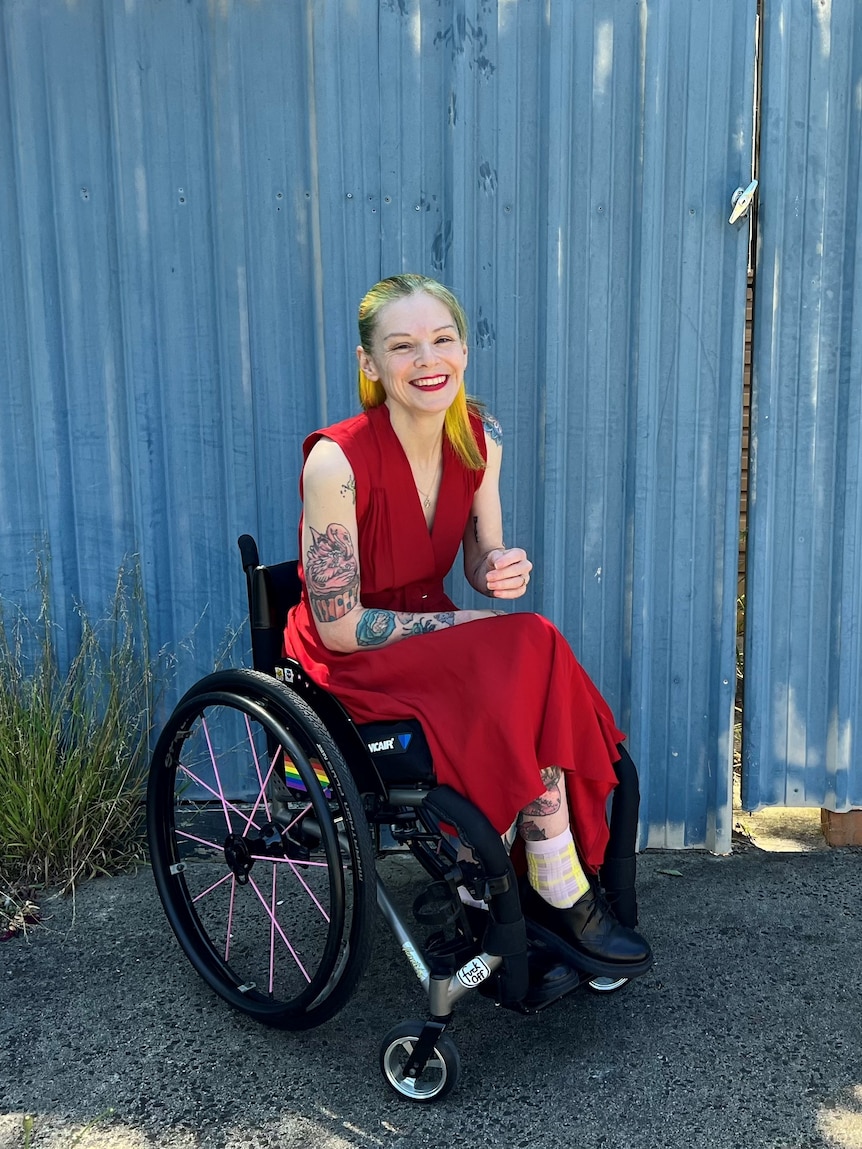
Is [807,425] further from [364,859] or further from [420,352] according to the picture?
[364,859]

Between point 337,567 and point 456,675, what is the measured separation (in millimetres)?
358

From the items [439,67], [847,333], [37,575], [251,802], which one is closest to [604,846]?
[251,802]

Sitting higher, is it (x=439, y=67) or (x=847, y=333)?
(x=439, y=67)

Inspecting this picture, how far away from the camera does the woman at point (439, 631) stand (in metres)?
2.04

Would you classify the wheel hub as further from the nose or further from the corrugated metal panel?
the corrugated metal panel

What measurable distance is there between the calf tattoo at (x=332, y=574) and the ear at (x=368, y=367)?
0.40 metres

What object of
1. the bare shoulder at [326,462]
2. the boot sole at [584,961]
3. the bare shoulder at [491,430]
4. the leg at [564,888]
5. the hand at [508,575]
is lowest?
the boot sole at [584,961]

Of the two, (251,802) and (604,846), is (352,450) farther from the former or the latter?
(251,802)

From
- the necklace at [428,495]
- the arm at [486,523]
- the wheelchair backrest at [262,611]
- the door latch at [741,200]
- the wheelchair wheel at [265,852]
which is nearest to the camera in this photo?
the wheelchair wheel at [265,852]

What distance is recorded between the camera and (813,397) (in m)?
3.01

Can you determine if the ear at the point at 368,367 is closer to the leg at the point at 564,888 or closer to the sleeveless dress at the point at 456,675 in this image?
the sleeveless dress at the point at 456,675

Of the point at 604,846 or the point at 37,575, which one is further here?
the point at 37,575

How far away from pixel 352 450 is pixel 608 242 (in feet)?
4.00

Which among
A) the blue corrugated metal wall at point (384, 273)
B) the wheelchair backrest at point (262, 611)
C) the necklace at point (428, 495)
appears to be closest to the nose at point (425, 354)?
the necklace at point (428, 495)
